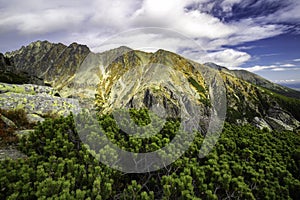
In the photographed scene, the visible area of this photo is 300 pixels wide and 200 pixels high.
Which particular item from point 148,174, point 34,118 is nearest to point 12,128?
point 34,118

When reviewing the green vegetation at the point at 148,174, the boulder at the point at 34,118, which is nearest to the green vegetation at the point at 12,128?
the boulder at the point at 34,118

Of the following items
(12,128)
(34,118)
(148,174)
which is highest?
(34,118)

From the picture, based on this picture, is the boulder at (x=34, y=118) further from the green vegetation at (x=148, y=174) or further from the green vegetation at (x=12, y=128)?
the green vegetation at (x=148, y=174)

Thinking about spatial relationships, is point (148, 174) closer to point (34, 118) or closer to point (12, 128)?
point (12, 128)

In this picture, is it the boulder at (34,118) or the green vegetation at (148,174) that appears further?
the boulder at (34,118)

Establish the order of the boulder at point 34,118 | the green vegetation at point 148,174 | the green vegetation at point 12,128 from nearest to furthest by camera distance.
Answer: the green vegetation at point 148,174 → the green vegetation at point 12,128 → the boulder at point 34,118

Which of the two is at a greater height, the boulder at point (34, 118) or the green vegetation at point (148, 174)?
the boulder at point (34, 118)

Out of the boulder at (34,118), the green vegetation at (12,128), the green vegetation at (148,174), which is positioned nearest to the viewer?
the green vegetation at (148,174)

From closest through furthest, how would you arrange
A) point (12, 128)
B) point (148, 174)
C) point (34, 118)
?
1. point (148, 174)
2. point (12, 128)
3. point (34, 118)

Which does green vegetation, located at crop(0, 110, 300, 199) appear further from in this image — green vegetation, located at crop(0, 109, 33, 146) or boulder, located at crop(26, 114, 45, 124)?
boulder, located at crop(26, 114, 45, 124)
